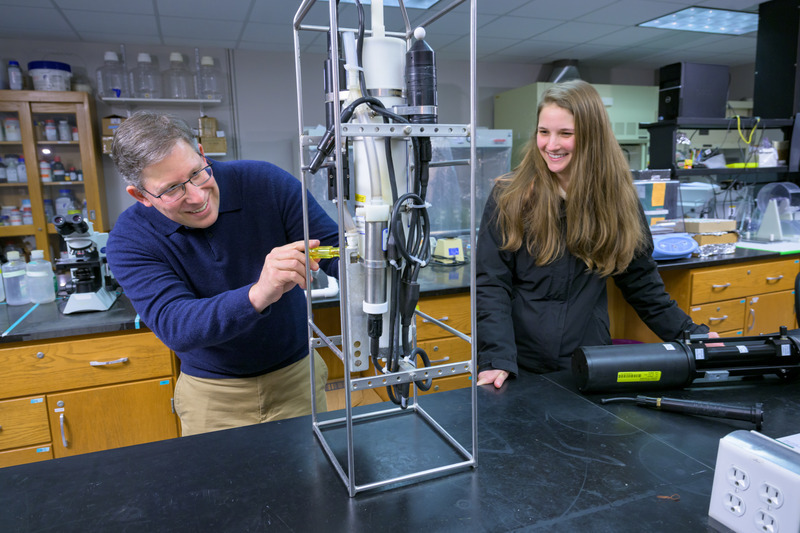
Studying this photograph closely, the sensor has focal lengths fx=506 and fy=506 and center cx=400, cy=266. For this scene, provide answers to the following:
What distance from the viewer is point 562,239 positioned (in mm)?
1403

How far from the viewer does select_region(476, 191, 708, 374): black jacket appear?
4.59 feet

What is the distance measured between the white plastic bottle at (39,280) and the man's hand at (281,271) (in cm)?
174

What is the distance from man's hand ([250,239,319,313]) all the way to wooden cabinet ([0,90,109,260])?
372 cm

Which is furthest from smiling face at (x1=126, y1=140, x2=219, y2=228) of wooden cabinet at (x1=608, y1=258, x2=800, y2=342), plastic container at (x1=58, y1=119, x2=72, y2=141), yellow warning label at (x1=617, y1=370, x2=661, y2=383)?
plastic container at (x1=58, y1=119, x2=72, y2=141)

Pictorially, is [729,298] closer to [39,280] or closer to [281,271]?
[281,271]

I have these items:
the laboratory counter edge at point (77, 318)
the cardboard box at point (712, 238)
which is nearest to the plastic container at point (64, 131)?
the laboratory counter edge at point (77, 318)

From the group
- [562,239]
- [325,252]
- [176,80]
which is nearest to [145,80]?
[176,80]

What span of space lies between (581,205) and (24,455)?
2113 mm

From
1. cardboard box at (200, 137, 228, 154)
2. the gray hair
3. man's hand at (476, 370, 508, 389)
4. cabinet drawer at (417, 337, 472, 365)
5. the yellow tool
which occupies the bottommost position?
cabinet drawer at (417, 337, 472, 365)

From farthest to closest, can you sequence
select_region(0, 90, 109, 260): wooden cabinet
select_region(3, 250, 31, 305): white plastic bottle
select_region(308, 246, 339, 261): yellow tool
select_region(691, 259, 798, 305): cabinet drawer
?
1. select_region(0, 90, 109, 260): wooden cabinet
2. select_region(691, 259, 798, 305): cabinet drawer
3. select_region(3, 250, 31, 305): white plastic bottle
4. select_region(308, 246, 339, 261): yellow tool

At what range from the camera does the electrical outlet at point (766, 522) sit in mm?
651

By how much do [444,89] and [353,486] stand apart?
16.5ft

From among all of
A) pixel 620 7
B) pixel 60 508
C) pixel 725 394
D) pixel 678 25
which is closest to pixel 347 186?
pixel 60 508

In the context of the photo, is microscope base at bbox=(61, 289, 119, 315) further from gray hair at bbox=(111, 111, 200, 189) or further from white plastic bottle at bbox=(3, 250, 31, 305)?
gray hair at bbox=(111, 111, 200, 189)
